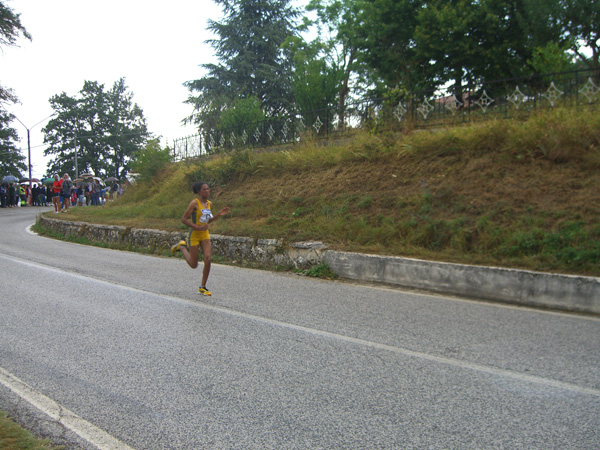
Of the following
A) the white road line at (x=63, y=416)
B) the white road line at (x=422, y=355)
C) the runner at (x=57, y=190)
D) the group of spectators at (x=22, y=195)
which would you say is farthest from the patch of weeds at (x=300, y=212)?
the group of spectators at (x=22, y=195)

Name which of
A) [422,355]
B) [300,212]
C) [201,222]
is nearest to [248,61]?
[300,212]

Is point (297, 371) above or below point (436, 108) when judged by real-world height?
below

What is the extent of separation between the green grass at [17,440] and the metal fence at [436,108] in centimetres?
1284

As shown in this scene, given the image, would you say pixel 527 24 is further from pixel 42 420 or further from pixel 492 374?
pixel 42 420

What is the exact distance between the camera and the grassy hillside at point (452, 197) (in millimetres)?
8352

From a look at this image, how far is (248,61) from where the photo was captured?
3988 cm

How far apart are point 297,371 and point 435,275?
4496mm

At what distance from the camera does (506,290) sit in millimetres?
7457

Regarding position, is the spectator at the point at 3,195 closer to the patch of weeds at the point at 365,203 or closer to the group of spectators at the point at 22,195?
the group of spectators at the point at 22,195

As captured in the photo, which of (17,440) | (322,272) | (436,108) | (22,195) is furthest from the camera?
(22,195)

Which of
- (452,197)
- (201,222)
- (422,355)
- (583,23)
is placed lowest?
(422,355)

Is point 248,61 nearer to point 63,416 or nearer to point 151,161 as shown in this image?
point 151,161

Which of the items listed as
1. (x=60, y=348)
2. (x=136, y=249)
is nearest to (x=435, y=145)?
(x=136, y=249)

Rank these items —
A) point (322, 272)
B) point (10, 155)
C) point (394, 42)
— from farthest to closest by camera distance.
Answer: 1. point (10, 155)
2. point (394, 42)
3. point (322, 272)
